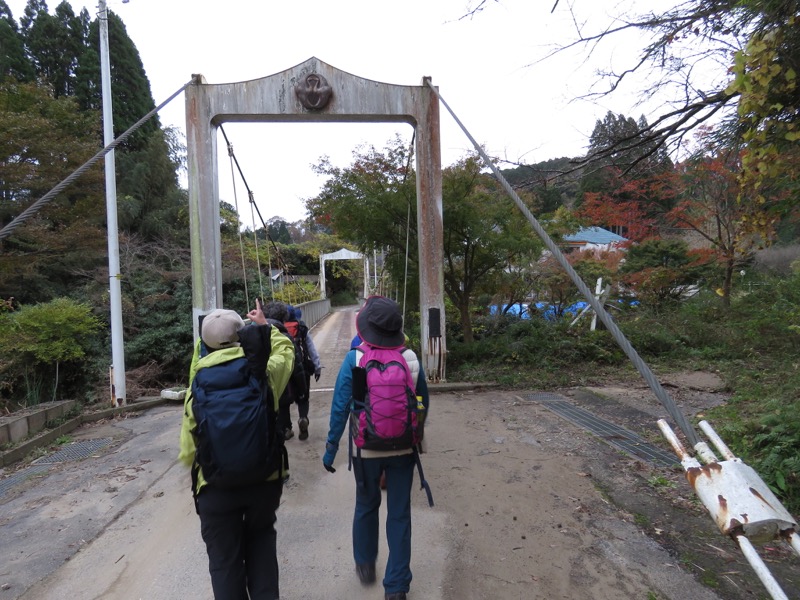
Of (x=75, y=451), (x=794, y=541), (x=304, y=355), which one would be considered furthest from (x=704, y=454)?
(x=75, y=451)

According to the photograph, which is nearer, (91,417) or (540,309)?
(91,417)

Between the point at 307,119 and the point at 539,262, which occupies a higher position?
the point at 307,119

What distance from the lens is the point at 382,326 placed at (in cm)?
252

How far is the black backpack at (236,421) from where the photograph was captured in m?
2.03

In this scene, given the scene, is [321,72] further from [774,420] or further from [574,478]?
[774,420]

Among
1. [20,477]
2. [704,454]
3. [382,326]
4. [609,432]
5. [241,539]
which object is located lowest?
[20,477]

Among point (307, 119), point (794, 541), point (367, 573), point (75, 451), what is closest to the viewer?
point (794, 541)

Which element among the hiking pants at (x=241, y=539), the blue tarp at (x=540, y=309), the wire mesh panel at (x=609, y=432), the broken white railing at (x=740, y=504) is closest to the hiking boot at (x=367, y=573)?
the hiking pants at (x=241, y=539)

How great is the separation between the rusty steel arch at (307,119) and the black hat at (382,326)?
4641 mm

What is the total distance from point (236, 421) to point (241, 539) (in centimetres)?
60

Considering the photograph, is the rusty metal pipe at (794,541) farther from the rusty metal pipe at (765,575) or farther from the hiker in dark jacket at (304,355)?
the hiker in dark jacket at (304,355)

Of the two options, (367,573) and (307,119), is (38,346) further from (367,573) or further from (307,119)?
(367,573)

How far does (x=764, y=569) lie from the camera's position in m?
1.31

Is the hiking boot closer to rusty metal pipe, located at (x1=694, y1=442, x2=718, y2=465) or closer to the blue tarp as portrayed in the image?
rusty metal pipe, located at (x1=694, y1=442, x2=718, y2=465)
